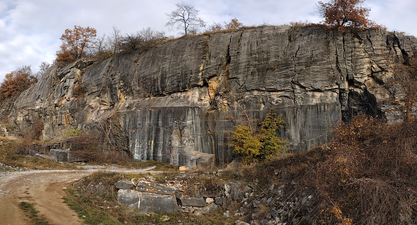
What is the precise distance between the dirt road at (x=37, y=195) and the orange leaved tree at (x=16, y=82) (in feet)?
121

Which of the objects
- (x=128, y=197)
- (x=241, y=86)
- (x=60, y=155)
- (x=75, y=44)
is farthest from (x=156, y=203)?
(x=75, y=44)

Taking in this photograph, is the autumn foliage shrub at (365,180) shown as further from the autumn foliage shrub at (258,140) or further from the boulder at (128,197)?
the autumn foliage shrub at (258,140)

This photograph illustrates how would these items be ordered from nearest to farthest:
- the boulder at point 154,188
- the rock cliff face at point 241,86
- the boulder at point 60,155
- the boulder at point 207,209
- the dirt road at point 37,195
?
the dirt road at point 37,195, the boulder at point 207,209, the boulder at point 154,188, the rock cliff face at point 241,86, the boulder at point 60,155

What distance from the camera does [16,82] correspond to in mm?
45406

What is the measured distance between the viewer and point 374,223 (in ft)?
23.2

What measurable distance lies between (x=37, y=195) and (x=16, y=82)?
139 feet

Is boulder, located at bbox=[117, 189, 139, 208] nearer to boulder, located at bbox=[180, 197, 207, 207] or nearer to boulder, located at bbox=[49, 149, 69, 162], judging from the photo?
boulder, located at bbox=[180, 197, 207, 207]

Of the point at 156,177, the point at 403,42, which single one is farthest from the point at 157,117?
the point at 403,42

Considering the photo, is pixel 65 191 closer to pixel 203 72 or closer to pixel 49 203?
pixel 49 203

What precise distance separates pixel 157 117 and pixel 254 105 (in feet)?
23.7

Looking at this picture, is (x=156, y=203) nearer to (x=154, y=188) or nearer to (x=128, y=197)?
(x=154, y=188)

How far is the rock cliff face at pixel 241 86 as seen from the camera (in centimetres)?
1803

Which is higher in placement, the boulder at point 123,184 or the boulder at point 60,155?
the boulder at point 60,155

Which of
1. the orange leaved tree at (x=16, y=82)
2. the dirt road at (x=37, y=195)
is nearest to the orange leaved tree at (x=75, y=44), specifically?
the orange leaved tree at (x=16, y=82)
